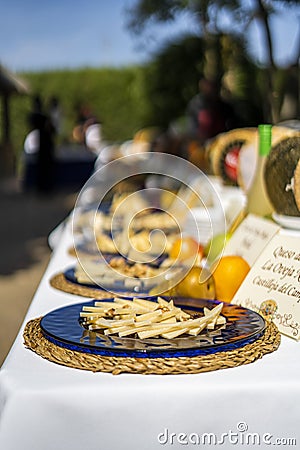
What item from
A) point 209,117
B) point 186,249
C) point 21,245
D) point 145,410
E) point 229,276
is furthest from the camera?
point 21,245

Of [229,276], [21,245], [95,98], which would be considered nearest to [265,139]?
[229,276]

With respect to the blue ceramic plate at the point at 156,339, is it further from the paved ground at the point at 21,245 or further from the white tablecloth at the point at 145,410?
the paved ground at the point at 21,245

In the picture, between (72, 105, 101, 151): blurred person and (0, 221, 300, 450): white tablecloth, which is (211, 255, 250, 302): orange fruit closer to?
(0, 221, 300, 450): white tablecloth

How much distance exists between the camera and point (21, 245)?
587cm

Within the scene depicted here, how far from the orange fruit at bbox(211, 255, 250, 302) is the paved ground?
164cm

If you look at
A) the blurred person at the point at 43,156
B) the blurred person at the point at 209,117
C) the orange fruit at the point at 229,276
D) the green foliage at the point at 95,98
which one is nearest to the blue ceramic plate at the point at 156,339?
the orange fruit at the point at 229,276

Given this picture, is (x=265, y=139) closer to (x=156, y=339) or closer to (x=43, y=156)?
(x=156, y=339)

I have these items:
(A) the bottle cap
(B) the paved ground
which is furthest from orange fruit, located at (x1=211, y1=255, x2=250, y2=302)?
(B) the paved ground

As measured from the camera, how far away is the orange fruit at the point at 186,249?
5.10 feet

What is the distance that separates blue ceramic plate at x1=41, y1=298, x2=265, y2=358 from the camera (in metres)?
1.02

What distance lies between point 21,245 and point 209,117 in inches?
81.8

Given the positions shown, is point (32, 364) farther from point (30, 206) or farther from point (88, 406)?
point (30, 206)

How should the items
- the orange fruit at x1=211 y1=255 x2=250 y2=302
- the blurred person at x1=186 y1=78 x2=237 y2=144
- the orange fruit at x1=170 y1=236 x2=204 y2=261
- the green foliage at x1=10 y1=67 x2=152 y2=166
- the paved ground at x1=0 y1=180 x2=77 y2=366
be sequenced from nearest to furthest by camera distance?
1. the orange fruit at x1=211 y1=255 x2=250 y2=302
2. the orange fruit at x1=170 y1=236 x2=204 y2=261
3. the paved ground at x1=0 y1=180 x2=77 y2=366
4. the blurred person at x1=186 y1=78 x2=237 y2=144
5. the green foliage at x1=10 y1=67 x2=152 y2=166

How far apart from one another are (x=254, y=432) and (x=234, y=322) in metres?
0.19
